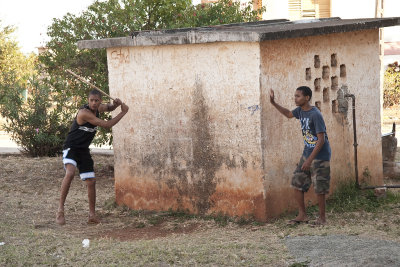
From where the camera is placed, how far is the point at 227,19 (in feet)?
36.7

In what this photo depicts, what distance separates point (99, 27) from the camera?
10.5m

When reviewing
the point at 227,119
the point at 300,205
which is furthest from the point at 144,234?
the point at 300,205

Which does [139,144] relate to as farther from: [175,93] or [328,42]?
[328,42]

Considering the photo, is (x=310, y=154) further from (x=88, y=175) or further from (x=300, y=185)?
(x=88, y=175)

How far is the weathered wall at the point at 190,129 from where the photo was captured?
24.0 ft

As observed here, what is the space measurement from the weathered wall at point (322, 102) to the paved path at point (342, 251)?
1243 millimetres

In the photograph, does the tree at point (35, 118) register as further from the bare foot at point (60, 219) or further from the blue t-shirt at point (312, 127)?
the blue t-shirt at point (312, 127)

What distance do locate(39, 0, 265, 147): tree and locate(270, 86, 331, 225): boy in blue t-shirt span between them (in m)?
3.79

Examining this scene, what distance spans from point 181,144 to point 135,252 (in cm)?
212

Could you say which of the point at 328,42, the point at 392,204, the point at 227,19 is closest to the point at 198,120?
the point at 328,42

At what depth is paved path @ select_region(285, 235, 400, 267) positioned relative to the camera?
5384 millimetres

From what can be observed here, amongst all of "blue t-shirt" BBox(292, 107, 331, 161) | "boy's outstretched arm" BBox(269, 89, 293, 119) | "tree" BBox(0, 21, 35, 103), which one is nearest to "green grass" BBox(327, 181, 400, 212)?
"blue t-shirt" BBox(292, 107, 331, 161)

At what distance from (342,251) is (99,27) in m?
6.11

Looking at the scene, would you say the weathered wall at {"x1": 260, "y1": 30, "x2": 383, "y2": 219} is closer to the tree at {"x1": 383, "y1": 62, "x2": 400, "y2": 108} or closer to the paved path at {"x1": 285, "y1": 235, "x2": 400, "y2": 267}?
the paved path at {"x1": 285, "y1": 235, "x2": 400, "y2": 267}
